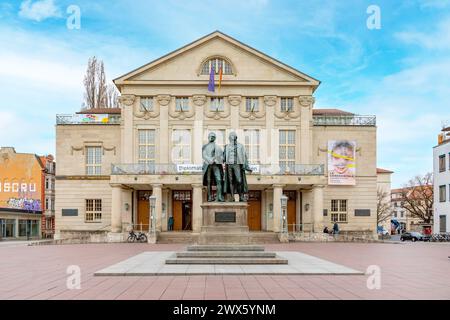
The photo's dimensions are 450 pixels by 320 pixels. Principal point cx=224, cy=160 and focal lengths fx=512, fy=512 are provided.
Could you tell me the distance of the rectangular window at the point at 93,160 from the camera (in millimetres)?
46375

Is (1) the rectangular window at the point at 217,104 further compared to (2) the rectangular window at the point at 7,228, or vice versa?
(2) the rectangular window at the point at 7,228

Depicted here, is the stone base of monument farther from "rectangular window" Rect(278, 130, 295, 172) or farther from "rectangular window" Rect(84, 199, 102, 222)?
"rectangular window" Rect(84, 199, 102, 222)

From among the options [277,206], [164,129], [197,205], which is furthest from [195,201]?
[164,129]

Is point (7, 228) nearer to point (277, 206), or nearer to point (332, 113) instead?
point (277, 206)

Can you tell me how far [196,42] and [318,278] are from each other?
34.2 meters

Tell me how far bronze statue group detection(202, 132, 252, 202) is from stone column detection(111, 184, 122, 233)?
73.9 ft

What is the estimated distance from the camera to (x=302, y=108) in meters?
45.6

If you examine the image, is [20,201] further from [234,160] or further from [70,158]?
[234,160]

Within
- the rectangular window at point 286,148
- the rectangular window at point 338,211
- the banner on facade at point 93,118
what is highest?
the banner on facade at point 93,118

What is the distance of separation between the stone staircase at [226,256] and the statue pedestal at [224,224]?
1.87ft

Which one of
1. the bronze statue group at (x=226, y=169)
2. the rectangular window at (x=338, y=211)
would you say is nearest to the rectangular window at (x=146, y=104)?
the rectangular window at (x=338, y=211)

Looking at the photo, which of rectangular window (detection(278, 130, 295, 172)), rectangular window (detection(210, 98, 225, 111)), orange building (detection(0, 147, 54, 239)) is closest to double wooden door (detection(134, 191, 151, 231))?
rectangular window (detection(210, 98, 225, 111))

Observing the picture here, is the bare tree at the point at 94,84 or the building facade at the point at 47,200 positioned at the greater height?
the bare tree at the point at 94,84

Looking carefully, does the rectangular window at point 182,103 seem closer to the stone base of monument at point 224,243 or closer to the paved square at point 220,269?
the stone base of monument at point 224,243
